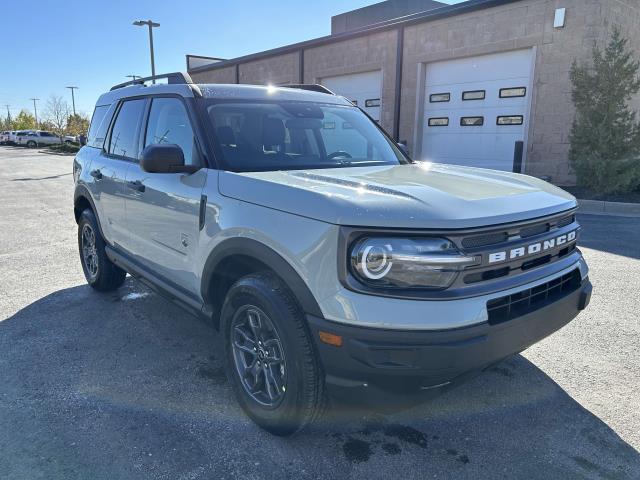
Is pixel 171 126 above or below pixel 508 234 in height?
above

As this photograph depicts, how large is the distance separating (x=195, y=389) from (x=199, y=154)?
4.87 ft

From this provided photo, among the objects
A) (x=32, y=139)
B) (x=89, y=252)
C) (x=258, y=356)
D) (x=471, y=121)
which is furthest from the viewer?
(x=32, y=139)

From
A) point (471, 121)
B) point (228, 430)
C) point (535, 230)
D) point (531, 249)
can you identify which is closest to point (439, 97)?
point (471, 121)

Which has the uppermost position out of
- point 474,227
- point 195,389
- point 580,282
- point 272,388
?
point 474,227

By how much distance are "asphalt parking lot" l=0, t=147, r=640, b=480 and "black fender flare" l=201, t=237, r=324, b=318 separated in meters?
0.81

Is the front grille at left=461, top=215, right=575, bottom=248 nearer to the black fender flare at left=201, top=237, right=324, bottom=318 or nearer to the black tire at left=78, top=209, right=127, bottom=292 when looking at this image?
the black fender flare at left=201, top=237, right=324, bottom=318

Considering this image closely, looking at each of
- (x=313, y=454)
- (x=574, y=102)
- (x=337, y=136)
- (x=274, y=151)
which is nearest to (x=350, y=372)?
(x=313, y=454)

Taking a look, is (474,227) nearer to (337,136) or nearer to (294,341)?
(294,341)

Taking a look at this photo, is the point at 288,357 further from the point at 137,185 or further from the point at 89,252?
the point at 89,252

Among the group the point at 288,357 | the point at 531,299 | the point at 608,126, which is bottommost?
the point at 288,357

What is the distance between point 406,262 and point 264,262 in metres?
0.75

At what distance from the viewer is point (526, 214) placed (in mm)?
2381

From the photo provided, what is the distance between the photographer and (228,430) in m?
2.74

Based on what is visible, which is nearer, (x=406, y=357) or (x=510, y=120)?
(x=406, y=357)
